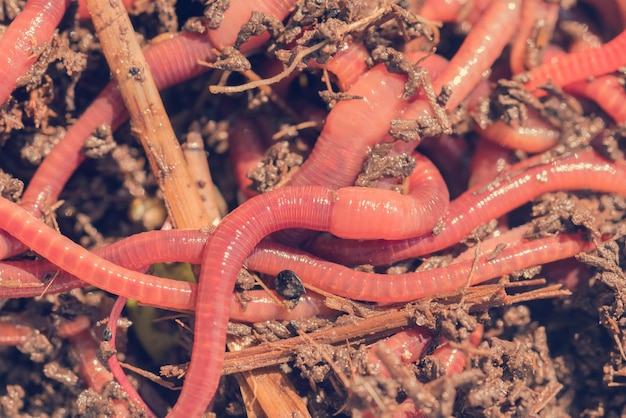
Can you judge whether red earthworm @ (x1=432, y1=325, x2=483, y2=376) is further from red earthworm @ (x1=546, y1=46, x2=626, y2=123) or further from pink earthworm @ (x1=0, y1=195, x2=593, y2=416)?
red earthworm @ (x1=546, y1=46, x2=626, y2=123)

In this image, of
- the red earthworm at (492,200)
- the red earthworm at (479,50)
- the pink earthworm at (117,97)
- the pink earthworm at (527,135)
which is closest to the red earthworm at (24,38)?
the pink earthworm at (117,97)

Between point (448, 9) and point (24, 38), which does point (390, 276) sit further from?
point (24, 38)

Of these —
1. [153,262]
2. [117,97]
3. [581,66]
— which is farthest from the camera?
[581,66]

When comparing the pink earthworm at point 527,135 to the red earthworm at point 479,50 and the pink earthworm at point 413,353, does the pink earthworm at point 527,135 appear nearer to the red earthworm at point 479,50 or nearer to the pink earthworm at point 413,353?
the red earthworm at point 479,50

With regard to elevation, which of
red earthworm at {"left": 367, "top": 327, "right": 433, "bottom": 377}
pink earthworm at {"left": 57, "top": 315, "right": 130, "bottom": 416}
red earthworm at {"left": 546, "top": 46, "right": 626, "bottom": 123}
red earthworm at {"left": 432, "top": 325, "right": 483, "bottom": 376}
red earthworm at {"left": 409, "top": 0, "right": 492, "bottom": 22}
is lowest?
pink earthworm at {"left": 57, "top": 315, "right": 130, "bottom": 416}

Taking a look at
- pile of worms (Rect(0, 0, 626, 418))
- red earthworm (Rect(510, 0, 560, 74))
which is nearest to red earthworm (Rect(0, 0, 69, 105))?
pile of worms (Rect(0, 0, 626, 418))

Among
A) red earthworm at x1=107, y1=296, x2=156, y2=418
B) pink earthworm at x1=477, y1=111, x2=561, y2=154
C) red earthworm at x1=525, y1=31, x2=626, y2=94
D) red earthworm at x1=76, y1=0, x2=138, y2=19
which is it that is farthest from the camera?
pink earthworm at x1=477, y1=111, x2=561, y2=154

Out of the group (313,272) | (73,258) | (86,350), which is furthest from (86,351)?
(313,272)
